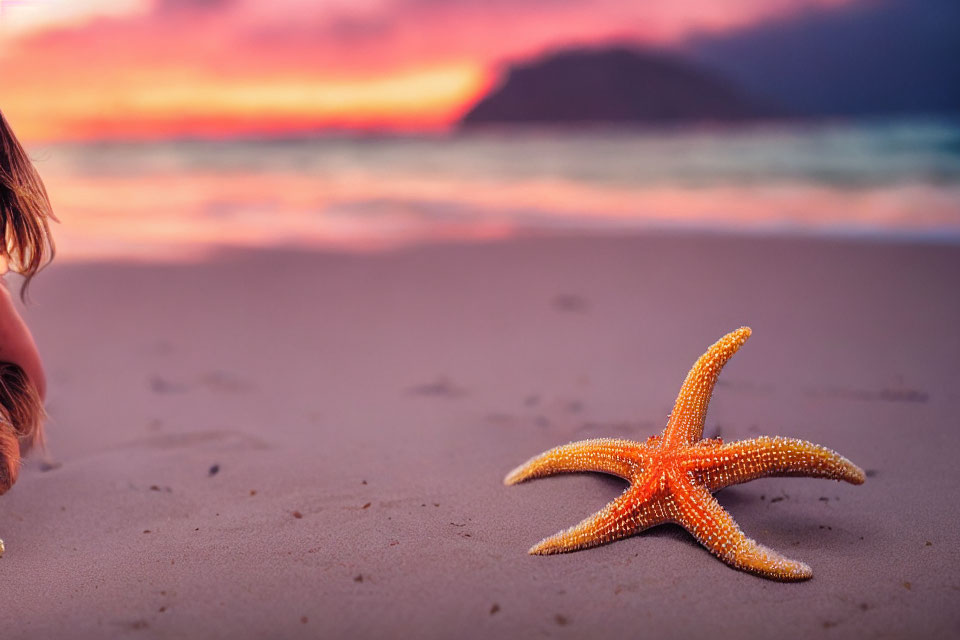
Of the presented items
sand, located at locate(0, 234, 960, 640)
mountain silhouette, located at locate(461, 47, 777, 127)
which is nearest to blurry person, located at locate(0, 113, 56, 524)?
sand, located at locate(0, 234, 960, 640)

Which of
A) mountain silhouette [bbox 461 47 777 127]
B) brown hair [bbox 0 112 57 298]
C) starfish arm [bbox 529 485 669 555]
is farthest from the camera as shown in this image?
mountain silhouette [bbox 461 47 777 127]

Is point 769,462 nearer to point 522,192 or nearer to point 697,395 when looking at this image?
point 697,395

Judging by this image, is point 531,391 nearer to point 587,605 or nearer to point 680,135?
point 587,605

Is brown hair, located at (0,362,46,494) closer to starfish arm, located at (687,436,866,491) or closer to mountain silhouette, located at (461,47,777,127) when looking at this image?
starfish arm, located at (687,436,866,491)

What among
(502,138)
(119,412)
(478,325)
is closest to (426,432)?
(119,412)

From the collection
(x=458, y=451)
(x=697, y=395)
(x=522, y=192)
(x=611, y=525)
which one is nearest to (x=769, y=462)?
(x=697, y=395)
